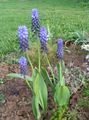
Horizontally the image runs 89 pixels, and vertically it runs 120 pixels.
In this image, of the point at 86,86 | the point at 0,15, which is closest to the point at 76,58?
the point at 86,86

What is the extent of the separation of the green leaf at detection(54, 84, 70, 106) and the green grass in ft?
8.31

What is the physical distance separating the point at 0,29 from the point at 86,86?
5.30 metres

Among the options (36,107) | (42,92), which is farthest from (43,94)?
(36,107)

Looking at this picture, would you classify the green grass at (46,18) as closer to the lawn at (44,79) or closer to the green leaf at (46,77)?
the lawn at (44,79)

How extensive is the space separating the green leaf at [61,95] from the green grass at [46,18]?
253 cm

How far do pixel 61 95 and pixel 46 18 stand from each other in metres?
6.13

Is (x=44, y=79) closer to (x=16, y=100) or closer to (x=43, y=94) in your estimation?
(x=43, y=94)

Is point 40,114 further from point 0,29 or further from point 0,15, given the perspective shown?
point 0,15

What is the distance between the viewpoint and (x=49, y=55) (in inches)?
230

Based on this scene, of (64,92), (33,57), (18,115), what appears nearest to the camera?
(64,92)

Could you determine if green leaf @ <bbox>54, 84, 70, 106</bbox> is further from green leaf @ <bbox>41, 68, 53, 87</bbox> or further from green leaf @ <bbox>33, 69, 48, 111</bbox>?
green leaf @ <bbox>41, 68, 53, 87</bbox>

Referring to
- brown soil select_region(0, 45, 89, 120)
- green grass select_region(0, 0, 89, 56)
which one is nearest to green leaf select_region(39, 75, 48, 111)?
brown soil select_region(0, 45, 89, 120)

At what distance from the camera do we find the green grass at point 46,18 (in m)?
7.82

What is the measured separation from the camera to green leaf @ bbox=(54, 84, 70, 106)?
14.1 ft
